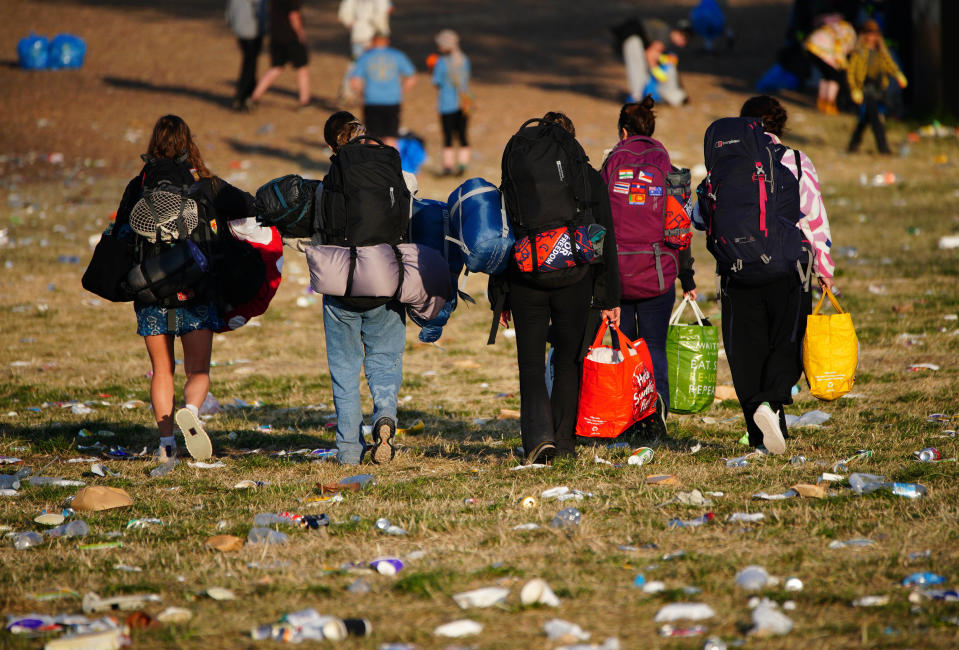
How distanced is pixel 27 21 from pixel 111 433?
25.7 meters

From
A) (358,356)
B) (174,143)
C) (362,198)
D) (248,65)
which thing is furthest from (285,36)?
(362,198)

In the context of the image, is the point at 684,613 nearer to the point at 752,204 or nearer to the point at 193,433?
the point at 752,204


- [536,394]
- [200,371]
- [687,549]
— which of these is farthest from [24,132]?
[687,549]

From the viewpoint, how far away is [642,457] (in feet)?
19.2

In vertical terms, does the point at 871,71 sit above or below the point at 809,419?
above

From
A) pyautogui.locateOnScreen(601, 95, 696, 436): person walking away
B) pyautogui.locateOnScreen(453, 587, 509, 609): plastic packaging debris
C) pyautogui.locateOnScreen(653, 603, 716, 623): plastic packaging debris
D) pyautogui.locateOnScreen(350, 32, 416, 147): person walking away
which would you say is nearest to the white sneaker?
pyautogui.locateOnScreen(601, 95, 696, 436): person walking away

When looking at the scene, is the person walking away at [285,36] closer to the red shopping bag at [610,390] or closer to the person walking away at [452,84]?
the person walking away at [452,84]

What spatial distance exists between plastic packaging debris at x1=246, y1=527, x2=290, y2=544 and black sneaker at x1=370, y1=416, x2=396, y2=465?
4.20 feet

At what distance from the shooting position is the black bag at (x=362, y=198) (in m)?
5.64

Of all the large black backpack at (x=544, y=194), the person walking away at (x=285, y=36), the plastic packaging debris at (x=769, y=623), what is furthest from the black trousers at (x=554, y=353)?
the person walking away at (x=285, y=36)

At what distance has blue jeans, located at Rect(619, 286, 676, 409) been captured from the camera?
6422 mm

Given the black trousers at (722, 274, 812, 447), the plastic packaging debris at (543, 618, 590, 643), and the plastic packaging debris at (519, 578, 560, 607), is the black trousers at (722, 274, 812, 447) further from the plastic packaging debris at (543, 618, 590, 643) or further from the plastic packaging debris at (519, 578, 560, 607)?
the plastic packaging debris at (543, 618, 590, 643)

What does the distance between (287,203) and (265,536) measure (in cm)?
182

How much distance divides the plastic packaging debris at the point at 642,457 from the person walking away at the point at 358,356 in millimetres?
1266
